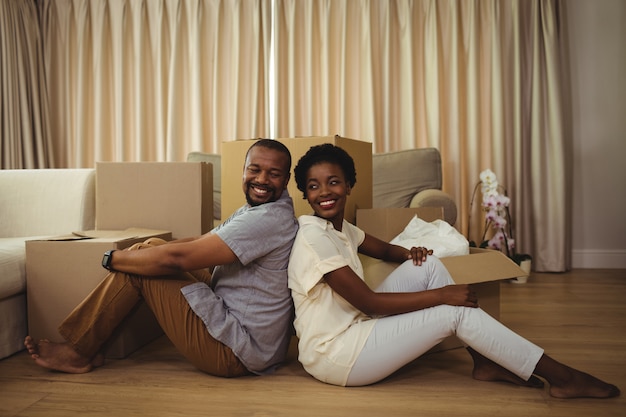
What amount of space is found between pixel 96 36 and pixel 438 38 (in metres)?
2.72

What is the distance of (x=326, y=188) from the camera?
160 centimetres

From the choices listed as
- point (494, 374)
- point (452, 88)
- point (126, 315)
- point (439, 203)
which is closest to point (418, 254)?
point (494, 374)

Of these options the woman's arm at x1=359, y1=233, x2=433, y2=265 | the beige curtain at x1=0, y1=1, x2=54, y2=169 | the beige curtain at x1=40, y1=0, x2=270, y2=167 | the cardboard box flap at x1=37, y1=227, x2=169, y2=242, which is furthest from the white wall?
the beige curtain at x1=0, y1=1, x2=54, y2=169

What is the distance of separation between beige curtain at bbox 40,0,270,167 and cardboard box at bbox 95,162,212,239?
1.88 metres

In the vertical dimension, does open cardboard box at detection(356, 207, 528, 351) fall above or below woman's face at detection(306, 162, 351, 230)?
below

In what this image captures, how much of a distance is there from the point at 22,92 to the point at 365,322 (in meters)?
3.58

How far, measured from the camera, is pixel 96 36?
4156mm

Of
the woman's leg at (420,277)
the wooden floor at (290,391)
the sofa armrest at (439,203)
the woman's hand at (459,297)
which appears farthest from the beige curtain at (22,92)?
the woman's hand at (459,297)

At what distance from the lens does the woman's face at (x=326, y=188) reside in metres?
1.60

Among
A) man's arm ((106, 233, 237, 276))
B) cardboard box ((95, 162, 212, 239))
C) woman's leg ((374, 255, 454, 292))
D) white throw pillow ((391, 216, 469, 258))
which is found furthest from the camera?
cardboard box ((95, 162, 212, 239))

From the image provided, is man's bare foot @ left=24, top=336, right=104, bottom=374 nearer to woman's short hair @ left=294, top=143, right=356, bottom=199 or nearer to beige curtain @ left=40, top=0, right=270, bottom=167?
woman's short hair @ left=294, top=143, right=356, bottom=199

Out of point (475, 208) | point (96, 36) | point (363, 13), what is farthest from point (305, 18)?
point (475, 208)

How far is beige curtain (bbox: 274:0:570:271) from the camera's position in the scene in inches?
149

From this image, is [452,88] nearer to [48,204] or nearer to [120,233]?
[120,233]
